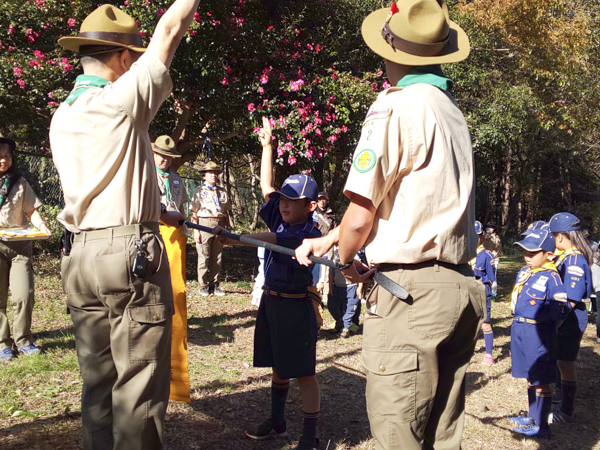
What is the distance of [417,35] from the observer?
2.23 meters

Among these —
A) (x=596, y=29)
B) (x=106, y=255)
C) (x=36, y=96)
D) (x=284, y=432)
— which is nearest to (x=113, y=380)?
(x=106, y=255)

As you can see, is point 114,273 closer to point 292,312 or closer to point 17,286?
point 292,312

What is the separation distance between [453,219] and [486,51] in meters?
9.91

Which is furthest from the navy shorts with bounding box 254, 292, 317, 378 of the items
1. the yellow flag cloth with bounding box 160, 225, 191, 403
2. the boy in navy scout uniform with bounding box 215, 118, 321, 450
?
the yellow flag cloth with bounding box 160, 225, 191, 403

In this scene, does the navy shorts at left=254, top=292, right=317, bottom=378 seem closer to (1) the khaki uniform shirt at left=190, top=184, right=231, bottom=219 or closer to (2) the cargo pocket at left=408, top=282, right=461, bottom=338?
(2) the cargo pocket at left=408, top=282, right=461, bottom=338

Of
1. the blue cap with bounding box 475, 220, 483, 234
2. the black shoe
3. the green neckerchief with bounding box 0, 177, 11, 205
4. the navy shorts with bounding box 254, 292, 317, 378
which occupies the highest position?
the green neckerchief with bounding box 0, 177, 11, 205

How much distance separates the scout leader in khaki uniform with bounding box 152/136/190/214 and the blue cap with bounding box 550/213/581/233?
411 centimetres

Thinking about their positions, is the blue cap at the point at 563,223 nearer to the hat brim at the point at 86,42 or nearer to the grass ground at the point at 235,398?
the grass ground at the point at 235,398

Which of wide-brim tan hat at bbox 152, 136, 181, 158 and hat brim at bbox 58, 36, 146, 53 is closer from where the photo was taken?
hat brim at bbox 58, 36, 146, 53

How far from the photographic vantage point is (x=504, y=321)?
356 inches

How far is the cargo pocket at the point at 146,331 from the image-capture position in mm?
2449

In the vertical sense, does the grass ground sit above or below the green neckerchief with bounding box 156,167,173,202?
below

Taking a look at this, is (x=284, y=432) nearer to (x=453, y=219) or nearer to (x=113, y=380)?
(x=113, y=380)

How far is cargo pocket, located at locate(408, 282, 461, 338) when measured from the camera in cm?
213
